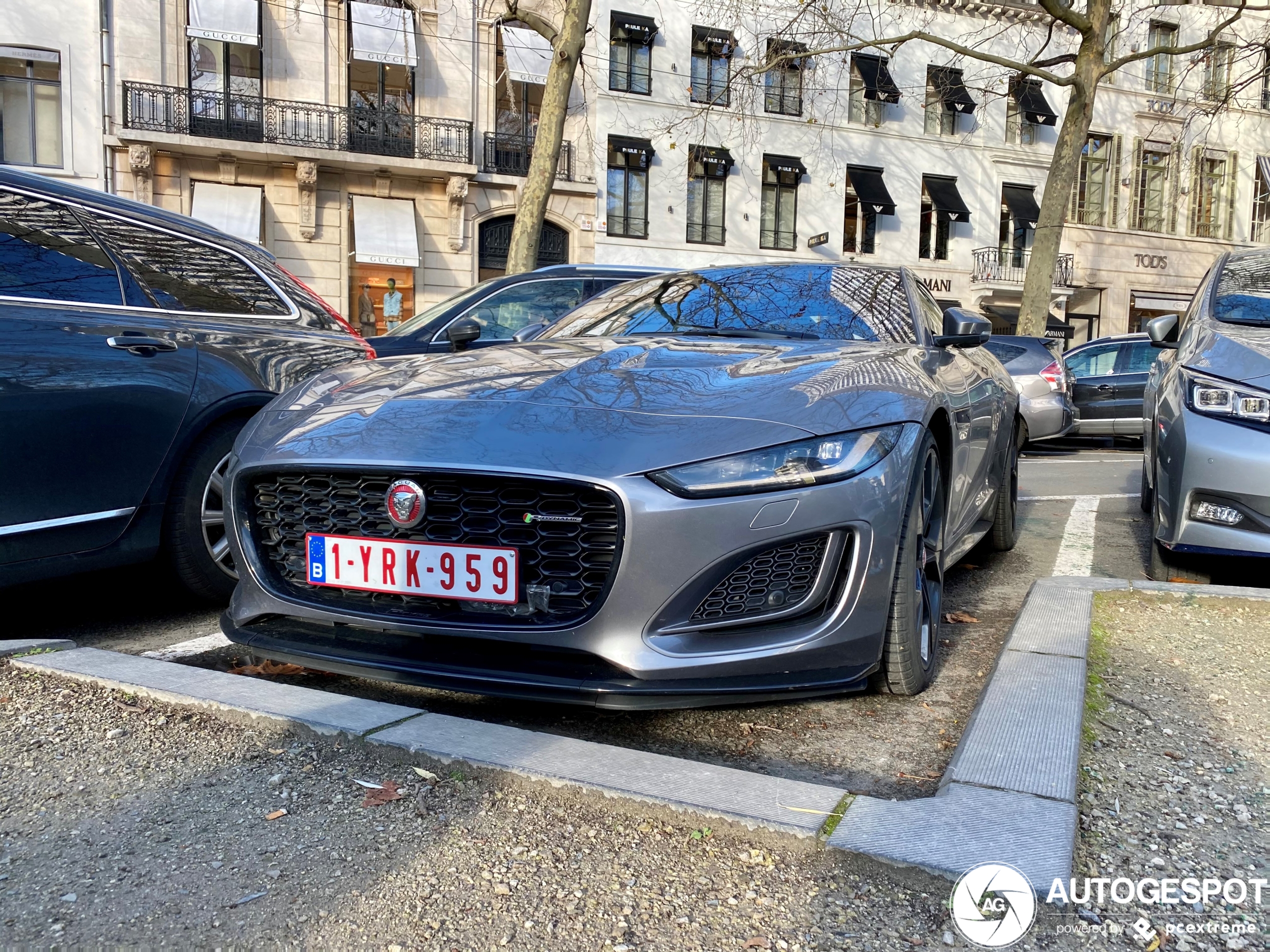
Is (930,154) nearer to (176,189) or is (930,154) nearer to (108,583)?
(176,189)

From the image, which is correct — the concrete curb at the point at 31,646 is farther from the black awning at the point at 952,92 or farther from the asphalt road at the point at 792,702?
the black awning at the point at 952,92

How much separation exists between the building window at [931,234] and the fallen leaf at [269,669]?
89.9 feet

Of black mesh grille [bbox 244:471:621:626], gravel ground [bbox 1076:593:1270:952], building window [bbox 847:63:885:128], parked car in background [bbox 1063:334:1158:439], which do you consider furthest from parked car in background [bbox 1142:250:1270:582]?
building window [bbox 847:63:885:128]

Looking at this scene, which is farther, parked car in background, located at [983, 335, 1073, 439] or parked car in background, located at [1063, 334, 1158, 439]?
parked car in background, located at [1063, 334, 1158, 439]

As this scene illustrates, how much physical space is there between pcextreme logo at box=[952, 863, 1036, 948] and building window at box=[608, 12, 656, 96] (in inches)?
981

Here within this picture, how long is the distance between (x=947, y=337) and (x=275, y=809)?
9.47ft

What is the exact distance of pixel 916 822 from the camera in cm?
183

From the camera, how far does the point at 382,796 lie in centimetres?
205

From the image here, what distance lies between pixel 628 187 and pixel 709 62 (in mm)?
4034

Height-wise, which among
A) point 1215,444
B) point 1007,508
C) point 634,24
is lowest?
point 1007,508

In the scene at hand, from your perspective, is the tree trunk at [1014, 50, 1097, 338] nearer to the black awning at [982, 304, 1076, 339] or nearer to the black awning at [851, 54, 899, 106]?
the black awning at [851, 54, 899, 106]

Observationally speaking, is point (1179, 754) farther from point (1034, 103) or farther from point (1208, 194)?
point (1208, 194)

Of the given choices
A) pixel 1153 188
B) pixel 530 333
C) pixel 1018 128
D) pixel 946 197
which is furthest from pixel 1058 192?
pixel 530 333

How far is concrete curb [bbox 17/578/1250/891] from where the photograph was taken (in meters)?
1.78
